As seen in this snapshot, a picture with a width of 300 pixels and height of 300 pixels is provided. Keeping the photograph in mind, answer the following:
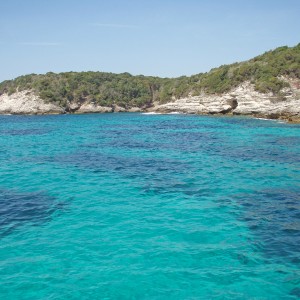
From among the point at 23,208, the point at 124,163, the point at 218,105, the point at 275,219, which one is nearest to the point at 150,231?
the point at 275,219

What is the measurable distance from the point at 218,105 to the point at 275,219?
226 feet

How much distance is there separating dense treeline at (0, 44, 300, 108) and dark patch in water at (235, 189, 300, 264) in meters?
62.1

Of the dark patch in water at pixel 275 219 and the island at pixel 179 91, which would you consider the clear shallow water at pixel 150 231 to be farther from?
the island at pixel 179 91

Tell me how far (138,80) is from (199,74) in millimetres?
32314

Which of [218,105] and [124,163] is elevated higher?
[218,105]

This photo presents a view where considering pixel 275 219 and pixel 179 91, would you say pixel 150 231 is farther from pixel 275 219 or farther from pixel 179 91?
pixel 179 91

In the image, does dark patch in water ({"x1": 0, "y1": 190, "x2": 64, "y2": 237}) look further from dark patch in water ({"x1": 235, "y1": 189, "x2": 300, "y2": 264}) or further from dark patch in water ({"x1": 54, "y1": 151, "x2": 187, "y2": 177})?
dark patch in water ({"x1": 235, "y1": 189, "x2": 300, "y2": 264})

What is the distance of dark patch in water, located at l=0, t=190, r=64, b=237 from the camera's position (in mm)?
12312

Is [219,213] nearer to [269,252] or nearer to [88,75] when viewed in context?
[269,252]

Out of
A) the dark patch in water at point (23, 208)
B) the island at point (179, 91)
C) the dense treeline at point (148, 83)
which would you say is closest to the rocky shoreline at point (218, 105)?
the island at point (179, 91)

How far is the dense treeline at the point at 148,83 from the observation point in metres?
79.6

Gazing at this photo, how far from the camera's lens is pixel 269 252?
32.8ft

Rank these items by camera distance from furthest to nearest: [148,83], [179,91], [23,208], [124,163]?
[148,83], [179,91], [124,163], [23,208]

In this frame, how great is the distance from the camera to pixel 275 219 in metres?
12.5
